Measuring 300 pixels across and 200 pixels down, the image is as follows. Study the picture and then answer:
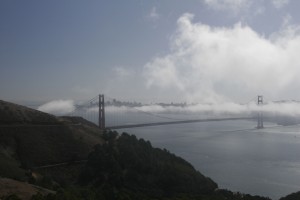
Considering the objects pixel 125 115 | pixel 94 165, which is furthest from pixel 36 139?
pixel 125 115

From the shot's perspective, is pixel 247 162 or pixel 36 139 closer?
pixel 36 139

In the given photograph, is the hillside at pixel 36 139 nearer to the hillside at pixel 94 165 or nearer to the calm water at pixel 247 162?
the hillside at pixel 94 165

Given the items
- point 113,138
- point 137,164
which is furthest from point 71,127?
point 137,164

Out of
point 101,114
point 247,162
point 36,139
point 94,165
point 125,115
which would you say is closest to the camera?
point 94,165

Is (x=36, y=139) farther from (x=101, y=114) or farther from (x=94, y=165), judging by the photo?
(x=101, y=114)

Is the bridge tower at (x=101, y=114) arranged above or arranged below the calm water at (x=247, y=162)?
above

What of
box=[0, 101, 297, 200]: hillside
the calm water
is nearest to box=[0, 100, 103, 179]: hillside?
box=[0, 101, 297, 200]: hillside

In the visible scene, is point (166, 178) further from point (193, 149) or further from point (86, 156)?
point (193, 149)

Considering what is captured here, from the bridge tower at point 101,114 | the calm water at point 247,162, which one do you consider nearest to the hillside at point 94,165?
the calm water at point 247,162
